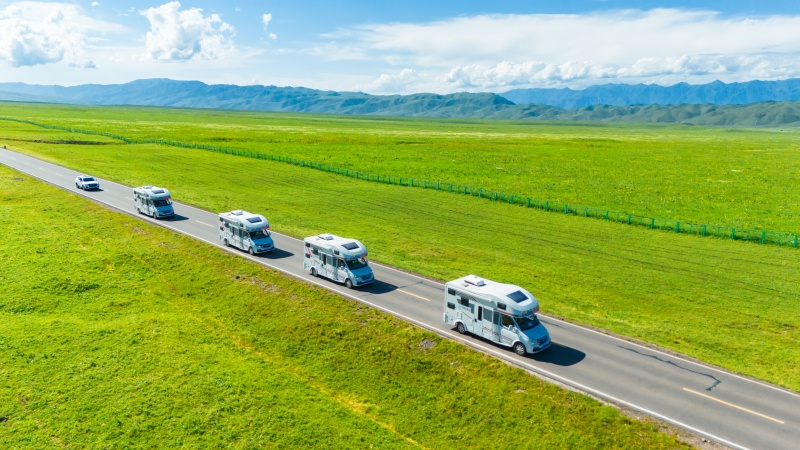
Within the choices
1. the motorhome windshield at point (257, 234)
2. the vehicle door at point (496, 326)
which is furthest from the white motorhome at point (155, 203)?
the vehicle door at point (496, 326)

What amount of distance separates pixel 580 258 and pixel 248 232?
2881 centimetres

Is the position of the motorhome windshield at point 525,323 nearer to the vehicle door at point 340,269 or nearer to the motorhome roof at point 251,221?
the vehicle door at point 340,269

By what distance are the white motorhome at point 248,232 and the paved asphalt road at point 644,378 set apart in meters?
8.04

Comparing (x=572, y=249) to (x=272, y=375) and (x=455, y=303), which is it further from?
(x=272, y=375)

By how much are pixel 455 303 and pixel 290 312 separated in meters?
11.4

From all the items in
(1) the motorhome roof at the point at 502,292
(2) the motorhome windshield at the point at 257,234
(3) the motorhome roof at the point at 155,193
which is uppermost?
(3) the motorhome roof at the point at 155,193

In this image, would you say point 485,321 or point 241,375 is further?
point 485,321

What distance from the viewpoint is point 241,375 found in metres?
27.2

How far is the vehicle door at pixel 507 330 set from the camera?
1061 inches

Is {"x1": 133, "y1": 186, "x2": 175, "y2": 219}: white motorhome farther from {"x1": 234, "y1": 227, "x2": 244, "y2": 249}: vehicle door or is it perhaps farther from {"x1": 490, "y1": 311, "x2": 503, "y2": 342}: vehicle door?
{"x1": 490, "y1": 311, "x2": 503, "y2": 342}: vehicle door

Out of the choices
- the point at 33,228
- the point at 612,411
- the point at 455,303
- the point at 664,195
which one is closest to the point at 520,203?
the point at 664,195

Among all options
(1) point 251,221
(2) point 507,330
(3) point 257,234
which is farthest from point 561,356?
(1) point 251,221

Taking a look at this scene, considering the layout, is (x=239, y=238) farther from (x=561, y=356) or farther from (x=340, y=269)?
(x=561, y=356)

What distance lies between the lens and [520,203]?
65.6 metres
